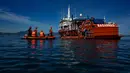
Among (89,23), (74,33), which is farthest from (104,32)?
(74,33)

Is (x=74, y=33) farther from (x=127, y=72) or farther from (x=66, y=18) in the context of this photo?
(x=127, y=72)

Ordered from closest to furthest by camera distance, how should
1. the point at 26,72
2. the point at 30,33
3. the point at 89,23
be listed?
1. the point at 26,72
2. the point at 89,23
3. the point at 30,33

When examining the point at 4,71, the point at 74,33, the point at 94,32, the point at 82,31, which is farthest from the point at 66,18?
the point at 4,71

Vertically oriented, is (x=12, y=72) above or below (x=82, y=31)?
below

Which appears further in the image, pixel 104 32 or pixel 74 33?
pixel 74 33

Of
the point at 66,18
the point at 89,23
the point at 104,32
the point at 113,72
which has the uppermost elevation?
the point at 66,18

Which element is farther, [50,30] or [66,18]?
[66,18]

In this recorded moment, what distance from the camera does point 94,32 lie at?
59.9m

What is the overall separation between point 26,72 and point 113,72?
5.90 meters

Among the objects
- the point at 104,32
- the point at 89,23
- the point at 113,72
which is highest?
the point at 89,23

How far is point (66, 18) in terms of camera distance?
103062mm

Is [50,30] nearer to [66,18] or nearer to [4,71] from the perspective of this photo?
[66,18]

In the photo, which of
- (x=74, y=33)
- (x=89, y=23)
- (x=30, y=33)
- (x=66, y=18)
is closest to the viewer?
(x=89, y=23)

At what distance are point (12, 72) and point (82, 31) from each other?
6246cm
